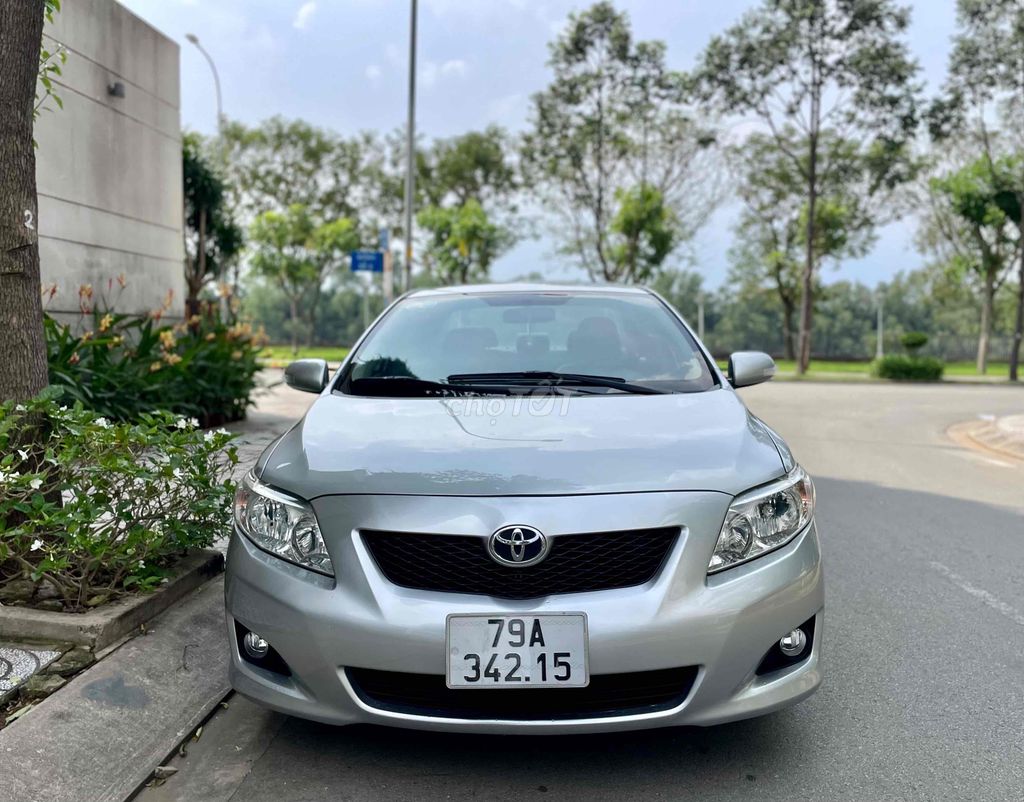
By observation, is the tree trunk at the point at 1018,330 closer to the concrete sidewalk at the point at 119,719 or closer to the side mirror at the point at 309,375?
the side mirror at the point at 309,375

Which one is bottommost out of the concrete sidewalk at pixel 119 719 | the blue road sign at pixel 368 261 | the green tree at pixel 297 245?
the concrete sidewalk at pixel 119 719

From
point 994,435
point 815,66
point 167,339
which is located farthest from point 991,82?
point 167,339

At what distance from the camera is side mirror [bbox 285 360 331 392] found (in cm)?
377

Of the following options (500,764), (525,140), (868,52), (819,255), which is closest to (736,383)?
(500,764)

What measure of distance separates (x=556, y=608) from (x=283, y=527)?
2.76 feet

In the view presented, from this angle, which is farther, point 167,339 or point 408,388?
point 167,339

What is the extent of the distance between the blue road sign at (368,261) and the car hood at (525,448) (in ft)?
50.0

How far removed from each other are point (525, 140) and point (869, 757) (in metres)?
34.9

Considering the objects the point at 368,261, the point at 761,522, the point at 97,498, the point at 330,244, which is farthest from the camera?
the point at 330,244

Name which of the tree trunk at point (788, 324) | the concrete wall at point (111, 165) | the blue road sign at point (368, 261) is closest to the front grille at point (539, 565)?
the concrete wall at point (111, 165)

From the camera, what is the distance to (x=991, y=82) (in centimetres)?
2644

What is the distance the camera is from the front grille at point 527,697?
2.34 m

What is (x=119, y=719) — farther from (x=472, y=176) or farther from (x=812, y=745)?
(x=472, y=176)

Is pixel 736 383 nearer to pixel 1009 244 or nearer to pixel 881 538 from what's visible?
pixel 881 538
